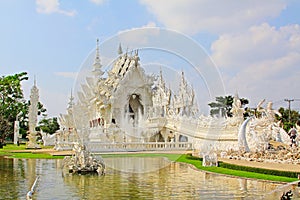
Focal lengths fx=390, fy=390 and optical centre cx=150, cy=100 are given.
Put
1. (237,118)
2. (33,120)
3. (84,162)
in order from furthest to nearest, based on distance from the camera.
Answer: (33,120), (237,118), (84,162)

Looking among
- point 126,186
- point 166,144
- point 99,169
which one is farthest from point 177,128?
point 126,186

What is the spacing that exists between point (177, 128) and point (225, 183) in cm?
2277

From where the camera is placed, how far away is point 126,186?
12.3m

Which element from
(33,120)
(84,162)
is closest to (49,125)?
(33,120)

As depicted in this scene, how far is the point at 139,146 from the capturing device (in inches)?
1352

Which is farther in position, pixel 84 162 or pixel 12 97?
pixel 12 97

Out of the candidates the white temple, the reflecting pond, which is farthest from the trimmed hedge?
the white temple

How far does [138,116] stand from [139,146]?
13820 millimetres

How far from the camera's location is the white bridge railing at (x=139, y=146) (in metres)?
32.2

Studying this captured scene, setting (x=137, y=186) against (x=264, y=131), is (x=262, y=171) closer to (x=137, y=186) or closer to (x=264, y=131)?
(x=137, y=186)

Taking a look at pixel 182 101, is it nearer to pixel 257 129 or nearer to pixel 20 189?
pixel 257 129

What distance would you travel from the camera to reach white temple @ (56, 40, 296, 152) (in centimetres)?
3203

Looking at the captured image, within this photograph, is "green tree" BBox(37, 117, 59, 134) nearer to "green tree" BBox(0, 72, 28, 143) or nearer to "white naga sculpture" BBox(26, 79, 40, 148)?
"green tree" BBox(0, 72, 28, 143)

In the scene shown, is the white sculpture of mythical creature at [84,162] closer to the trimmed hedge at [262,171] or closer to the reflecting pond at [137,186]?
the reflecting pond at [137,186]
